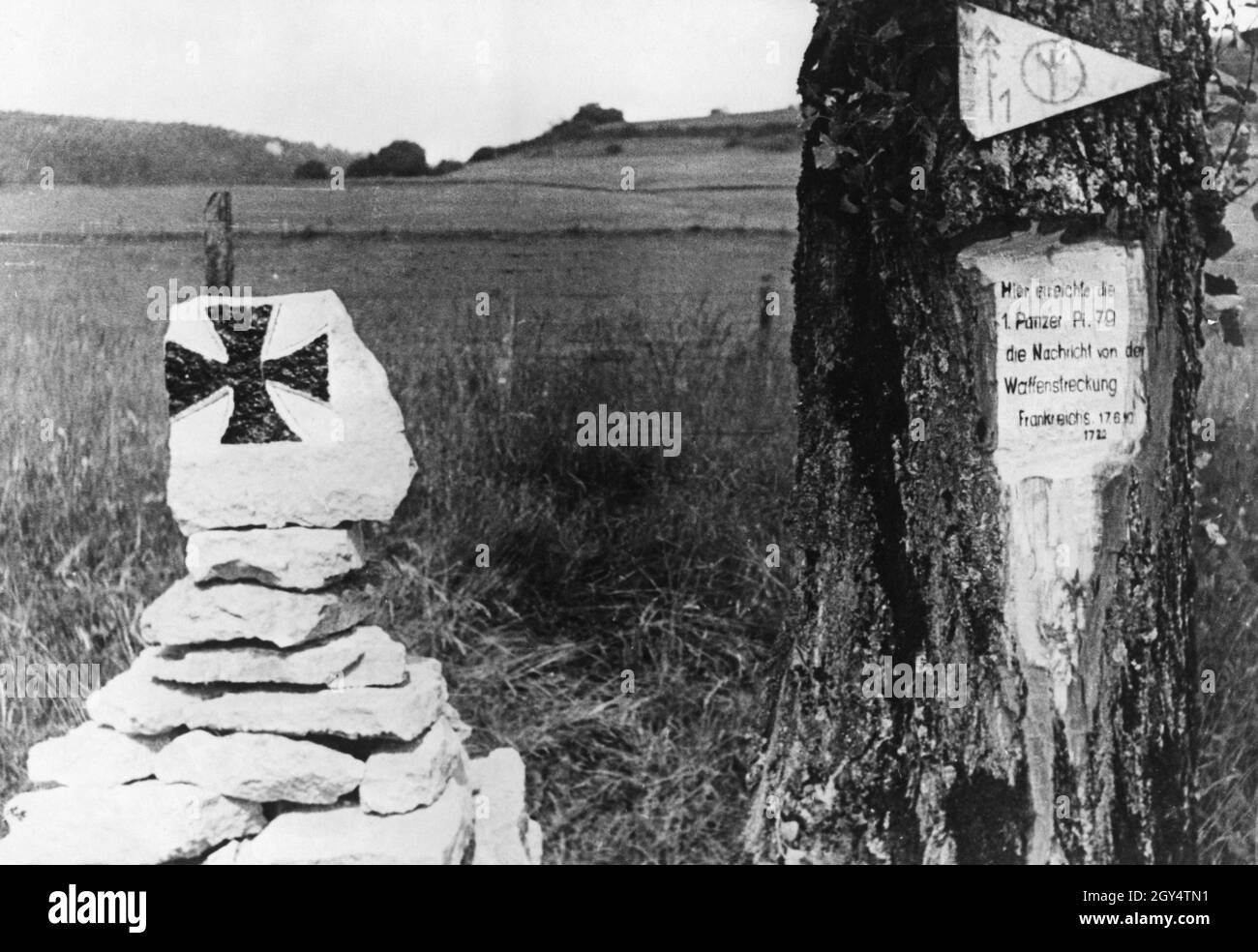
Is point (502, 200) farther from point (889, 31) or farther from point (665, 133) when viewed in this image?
point (889, 31)

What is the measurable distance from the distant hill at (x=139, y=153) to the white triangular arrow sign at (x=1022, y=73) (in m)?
1.43

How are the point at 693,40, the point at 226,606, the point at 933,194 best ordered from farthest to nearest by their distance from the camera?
1. the point at 693,40
2. the point at 226,606
3. the point at 933,194

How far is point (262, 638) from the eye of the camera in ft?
7.93

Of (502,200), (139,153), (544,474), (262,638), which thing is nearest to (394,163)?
(502,200)

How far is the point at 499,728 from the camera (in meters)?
2.89

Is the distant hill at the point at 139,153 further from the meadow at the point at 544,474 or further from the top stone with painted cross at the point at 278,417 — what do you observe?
the top stone with painted cross at the point at 278,417

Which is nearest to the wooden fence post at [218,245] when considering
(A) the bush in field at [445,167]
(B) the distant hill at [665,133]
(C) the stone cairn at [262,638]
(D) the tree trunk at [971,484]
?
(C) the stone cairn at [262,638]

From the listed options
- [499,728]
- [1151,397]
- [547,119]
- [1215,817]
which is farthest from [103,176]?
[1215,817]

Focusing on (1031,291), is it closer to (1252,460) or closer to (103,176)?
(1252,460)

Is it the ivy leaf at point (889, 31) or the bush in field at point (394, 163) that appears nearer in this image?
the ivy leaf at point (889, 31)

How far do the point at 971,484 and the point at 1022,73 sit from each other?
829 mm

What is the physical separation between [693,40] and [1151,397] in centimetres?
131

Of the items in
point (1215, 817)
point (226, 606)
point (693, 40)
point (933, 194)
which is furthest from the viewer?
point (1215, 817)

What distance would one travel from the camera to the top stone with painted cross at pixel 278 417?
2422 millimetres
